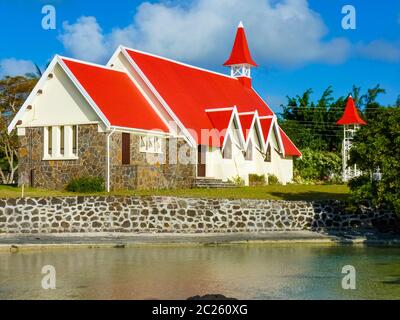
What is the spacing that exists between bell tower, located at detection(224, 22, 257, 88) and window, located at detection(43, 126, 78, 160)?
18875mm

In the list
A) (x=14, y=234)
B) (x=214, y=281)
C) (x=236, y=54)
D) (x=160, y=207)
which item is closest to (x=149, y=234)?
(x=160, y=207)

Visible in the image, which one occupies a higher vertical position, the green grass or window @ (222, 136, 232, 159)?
window @ (222, 136, 232, 159)

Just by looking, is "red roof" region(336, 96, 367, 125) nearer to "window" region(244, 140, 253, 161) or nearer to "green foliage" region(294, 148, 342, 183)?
"green foliage" region(294, 148, 342, 183)

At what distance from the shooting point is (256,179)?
3831cm

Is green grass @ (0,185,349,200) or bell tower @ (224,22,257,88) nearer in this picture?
green grass @ (0,185,349,200)

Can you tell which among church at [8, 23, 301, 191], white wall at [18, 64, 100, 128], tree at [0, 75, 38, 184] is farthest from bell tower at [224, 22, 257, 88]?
white wall at [18, 64, 100, 128]

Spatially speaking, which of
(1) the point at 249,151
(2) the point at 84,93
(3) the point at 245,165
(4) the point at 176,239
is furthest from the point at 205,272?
(1) the point at 249,151

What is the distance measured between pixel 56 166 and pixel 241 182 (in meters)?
10.2

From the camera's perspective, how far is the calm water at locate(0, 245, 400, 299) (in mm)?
12984

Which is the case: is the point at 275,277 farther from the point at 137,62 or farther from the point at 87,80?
the point at 137,62

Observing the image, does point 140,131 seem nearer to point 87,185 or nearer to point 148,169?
point 148,169

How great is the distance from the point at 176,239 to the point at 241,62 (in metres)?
27.5

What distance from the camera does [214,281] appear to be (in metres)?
14.4

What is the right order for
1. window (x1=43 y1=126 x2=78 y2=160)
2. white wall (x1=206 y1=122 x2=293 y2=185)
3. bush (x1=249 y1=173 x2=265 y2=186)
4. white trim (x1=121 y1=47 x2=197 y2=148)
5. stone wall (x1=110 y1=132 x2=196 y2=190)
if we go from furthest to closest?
bush (x1=249 y1=173 x2=265 y2=186) < white wall (x1=206 y1=122 x2=293 y2=185) < white trim (x1=121 y1=47 x2=197 y2=148) < window (x1=43 y1=126 x2=78 y2=160) < stone wall (x1=110 y1=132 x2=196 y2=190)
